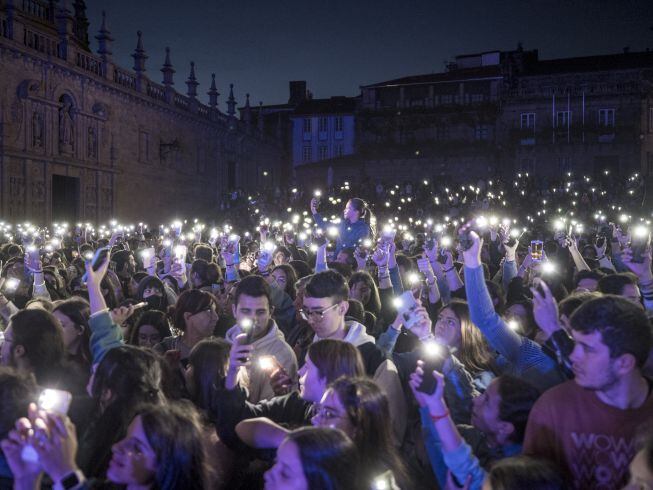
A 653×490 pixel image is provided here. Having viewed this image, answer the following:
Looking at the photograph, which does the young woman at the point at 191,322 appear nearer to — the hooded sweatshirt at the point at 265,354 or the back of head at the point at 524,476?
the hooded sweatshirt at the point at 265,354

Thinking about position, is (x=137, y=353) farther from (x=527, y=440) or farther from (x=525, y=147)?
(x=525, y=147)

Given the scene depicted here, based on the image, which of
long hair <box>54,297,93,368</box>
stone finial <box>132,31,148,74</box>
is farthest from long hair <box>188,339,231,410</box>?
stone finial <box>132,31,148,74</box>

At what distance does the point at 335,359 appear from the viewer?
3.94 metres

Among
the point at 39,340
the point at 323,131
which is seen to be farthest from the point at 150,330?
the point at 323,131

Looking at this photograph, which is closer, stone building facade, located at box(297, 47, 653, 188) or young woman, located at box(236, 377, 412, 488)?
young woman, located at box(236, 377, 412, 488)

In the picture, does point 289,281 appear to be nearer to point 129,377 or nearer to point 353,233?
point 353,233

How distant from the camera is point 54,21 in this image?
31.1 meters

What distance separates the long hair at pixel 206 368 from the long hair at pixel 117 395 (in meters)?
0.32

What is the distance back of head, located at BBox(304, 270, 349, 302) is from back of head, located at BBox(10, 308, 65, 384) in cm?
187

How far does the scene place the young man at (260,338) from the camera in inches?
181

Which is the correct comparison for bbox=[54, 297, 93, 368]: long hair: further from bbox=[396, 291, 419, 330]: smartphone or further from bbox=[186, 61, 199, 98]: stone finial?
bbox=[186, 61, 199, 98]: stone finial

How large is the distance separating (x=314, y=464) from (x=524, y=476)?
906 mm

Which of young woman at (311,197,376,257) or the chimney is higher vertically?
the chimney

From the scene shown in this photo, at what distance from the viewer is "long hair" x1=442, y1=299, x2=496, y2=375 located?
4965mm
